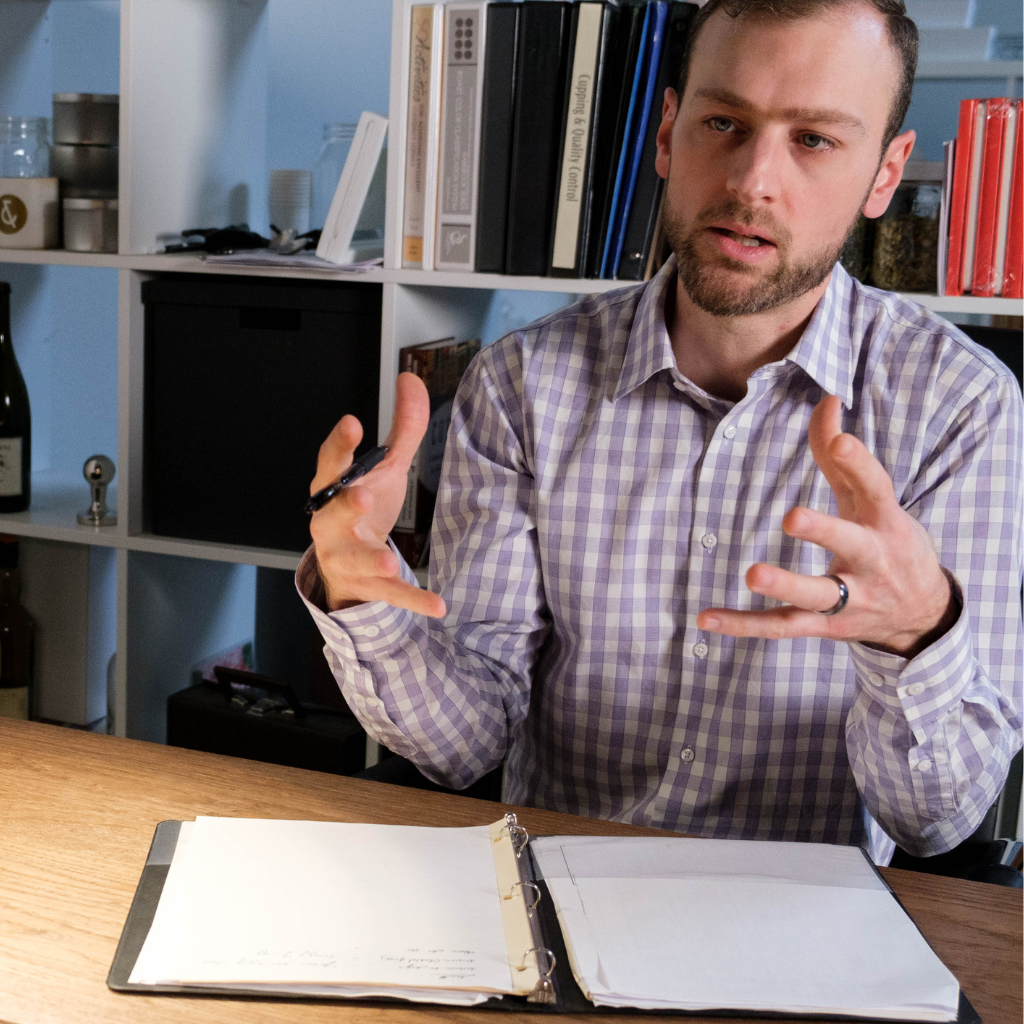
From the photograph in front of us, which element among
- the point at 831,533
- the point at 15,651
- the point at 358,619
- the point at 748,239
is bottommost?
the point at 15,651

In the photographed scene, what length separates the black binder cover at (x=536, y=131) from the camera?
1.37 metres

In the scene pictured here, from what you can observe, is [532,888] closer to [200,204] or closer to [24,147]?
[200,204]

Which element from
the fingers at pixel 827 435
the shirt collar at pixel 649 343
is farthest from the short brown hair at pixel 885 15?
the fingers at pixel 827 435

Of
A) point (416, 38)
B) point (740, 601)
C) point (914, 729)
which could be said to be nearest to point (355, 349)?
point (416, 38)

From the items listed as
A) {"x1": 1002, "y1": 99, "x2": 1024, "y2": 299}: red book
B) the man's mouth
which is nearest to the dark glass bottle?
the man's mouth

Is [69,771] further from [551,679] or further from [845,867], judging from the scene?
[845,867]

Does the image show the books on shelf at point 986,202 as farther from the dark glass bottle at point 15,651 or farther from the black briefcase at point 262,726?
the dark glass bottle at point 15,651

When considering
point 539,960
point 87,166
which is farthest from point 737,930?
point 87,166

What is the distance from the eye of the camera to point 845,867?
2.44 feet

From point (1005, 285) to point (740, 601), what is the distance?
1.89 feet

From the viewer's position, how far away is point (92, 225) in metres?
1.65

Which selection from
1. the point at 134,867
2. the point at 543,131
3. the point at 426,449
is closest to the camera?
the point at 134,867

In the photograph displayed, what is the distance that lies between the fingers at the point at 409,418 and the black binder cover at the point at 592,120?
64 centimetres

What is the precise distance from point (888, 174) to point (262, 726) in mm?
1087
